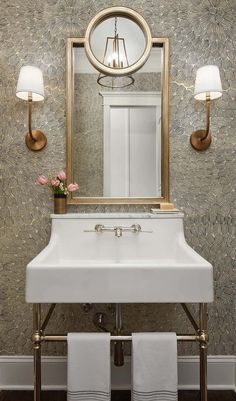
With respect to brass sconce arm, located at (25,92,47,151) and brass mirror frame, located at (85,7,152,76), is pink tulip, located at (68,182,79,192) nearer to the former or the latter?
brass sconce arm, located at (25,92,47,151)

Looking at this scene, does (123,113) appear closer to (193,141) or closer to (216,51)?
(193,141)

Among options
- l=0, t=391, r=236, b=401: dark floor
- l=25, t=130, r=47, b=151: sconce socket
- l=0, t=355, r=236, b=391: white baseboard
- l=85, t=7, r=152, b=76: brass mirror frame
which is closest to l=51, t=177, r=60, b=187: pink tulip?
l=25, t=130, r=47, b=151: sconce socket

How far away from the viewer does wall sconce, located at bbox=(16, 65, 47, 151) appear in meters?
1.58

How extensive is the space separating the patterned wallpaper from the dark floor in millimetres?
206

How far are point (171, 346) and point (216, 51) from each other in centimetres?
150

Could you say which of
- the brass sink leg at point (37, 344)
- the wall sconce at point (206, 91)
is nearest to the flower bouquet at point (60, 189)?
the brass sink leg at point (37, 344)

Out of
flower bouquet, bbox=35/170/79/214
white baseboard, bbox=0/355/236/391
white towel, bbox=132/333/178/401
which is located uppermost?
flower bouquet, bbox=35/170/79/214

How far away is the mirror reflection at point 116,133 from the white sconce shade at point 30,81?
0.65 ft

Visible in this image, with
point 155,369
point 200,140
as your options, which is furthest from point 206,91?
point 155,369

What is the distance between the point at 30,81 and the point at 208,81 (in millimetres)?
879

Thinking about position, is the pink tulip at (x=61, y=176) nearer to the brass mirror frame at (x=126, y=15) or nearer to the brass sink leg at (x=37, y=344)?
the brass mirror frame at (x=126, y=15)

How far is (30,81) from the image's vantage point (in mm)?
1581

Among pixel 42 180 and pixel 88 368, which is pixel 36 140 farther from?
pixel 88 368

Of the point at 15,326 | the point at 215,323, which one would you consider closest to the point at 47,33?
the point at 15,326
